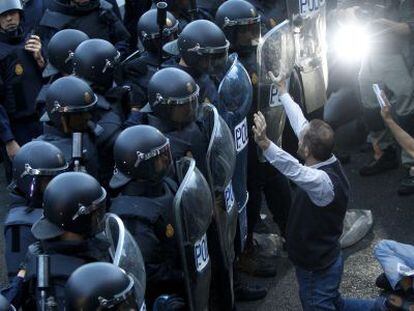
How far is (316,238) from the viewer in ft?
15.0

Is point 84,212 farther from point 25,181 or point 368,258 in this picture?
point 368,258

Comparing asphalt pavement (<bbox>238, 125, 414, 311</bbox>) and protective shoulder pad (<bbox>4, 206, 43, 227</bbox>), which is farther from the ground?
protective shoulder pad (<bbox>4, 206, 43, 227</bbox>)

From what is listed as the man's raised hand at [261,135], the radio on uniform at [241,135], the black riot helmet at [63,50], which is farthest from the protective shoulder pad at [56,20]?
the man's raised hand at [261,135]

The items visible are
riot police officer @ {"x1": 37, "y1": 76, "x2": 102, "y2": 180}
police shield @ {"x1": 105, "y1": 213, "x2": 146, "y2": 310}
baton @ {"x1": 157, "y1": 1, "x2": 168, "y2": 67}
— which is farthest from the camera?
baton @ {"x1": 157, "y1": 1, "x2": 168, "y2": 67}

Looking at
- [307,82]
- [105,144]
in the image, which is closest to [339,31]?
[307,82]

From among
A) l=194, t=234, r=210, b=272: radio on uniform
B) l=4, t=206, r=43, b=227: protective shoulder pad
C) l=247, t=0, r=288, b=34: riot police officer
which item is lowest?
l=194, t=234, r=210, b=272: radio on uniform

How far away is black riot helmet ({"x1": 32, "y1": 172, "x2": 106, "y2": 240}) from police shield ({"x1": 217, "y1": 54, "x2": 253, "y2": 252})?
176 cm

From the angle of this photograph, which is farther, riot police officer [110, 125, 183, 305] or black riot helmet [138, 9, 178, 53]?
black riot helmet [138, 9, 178, 53]

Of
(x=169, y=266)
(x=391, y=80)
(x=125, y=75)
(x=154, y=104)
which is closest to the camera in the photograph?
(x=169, y=266)

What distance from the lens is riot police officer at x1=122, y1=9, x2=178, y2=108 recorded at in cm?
626

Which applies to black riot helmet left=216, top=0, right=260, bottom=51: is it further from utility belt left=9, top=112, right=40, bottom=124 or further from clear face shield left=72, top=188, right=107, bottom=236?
clear face shield left=72, top=188, right=107, bottom=236

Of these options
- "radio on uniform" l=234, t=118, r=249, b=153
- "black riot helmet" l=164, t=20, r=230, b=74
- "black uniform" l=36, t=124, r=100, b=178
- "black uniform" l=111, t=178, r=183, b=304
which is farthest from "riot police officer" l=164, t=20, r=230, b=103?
"black uniform" l=111, t=178, r=183, b=304

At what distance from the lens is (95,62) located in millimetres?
5652

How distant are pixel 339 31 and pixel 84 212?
182 inches
